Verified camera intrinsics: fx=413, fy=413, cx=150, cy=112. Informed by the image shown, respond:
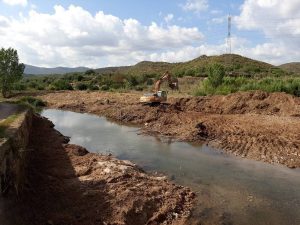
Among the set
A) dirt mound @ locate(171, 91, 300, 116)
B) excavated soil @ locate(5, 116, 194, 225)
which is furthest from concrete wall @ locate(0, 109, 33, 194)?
dirt mound @ locate(171, 91, 300, 116)

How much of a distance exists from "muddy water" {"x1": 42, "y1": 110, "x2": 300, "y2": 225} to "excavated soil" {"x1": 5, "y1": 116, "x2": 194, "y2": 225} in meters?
1.00

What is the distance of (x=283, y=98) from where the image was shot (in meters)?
29.4

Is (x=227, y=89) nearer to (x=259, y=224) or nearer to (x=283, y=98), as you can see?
(x=283, y=98)

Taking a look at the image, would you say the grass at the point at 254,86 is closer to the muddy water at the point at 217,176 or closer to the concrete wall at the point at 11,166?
the muddy water at the point at 217,176

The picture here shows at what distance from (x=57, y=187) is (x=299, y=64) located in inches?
4304

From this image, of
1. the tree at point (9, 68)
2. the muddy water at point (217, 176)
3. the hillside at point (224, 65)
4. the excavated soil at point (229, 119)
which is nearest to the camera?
the muddy water at point (217, 176)

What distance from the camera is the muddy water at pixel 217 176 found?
12109 millimetres

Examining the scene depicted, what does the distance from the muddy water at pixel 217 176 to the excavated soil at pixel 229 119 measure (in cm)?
128

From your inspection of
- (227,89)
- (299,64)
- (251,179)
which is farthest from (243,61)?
(251,179)

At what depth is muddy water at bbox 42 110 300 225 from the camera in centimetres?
1211

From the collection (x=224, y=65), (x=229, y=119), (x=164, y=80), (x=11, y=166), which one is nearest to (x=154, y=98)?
(x=164, y=80)

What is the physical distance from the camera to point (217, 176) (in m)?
15.7

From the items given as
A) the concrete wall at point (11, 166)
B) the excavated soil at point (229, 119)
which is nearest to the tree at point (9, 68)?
the excavated soil at point (229, 119)

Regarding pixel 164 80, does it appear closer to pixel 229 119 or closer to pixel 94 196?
pixel 229 119
